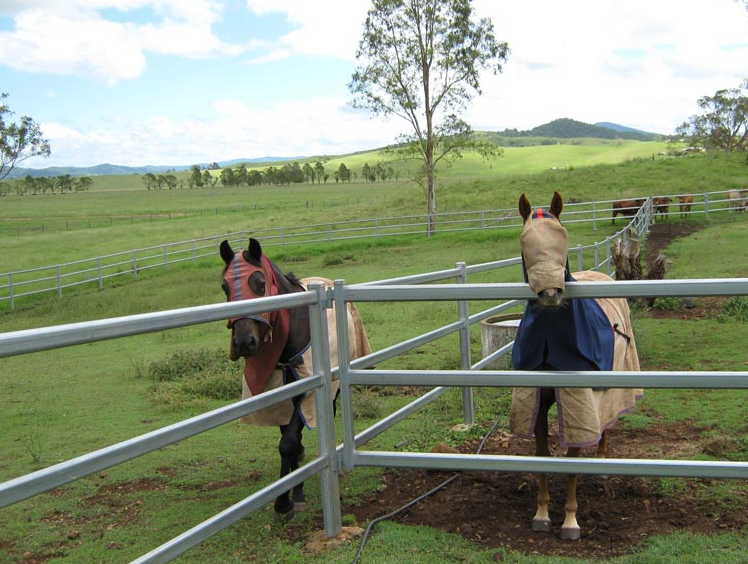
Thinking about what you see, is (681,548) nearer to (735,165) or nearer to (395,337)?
(395,337)

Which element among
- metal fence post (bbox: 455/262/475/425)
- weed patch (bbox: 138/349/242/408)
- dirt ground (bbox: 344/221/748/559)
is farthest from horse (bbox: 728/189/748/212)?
dirt ground (bbox: 344/221/748/559)

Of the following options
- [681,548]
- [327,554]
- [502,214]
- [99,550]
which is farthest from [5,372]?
[502,214]

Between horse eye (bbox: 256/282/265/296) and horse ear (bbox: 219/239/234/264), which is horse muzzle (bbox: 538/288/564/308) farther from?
horse ear (bbox: 219/239/234/264)

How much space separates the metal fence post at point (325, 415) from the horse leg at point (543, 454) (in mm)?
1054

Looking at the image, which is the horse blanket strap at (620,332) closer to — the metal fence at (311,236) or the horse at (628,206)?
the metal fence at (311,236)

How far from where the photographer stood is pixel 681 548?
3.15 meters

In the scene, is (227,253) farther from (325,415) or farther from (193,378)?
(193,378)

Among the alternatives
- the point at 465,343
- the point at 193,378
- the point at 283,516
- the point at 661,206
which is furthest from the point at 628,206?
the point at 283,516

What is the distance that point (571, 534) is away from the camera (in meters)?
3.56

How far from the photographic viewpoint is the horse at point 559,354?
3.26 m

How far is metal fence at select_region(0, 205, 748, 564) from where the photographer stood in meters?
2.27

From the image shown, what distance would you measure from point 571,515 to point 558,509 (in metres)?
0.35

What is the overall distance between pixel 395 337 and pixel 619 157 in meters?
105

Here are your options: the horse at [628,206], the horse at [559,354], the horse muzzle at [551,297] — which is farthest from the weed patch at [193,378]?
the horse at [628,206]
